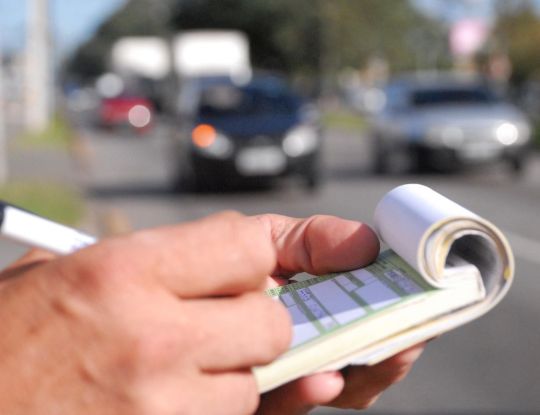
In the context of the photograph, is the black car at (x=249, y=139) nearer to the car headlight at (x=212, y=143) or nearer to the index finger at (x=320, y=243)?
the car headlight at (x=212, y=143)

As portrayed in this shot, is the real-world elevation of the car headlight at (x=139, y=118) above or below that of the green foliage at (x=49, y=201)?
below

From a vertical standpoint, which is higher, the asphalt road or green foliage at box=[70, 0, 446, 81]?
the asphalt road

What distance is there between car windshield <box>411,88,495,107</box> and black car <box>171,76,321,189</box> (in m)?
3.16

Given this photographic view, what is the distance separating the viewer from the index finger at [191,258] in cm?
106

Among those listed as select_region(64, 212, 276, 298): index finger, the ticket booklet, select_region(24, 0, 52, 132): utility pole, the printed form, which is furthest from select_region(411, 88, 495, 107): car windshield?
select_region(64, 212, 276, 298): index finger

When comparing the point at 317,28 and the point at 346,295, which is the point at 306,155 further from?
the point at 317,28

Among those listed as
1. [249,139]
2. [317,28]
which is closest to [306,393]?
[249,139]

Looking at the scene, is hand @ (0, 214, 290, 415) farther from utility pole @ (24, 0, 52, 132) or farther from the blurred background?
utility pole @ (24, 0, 52, 132)

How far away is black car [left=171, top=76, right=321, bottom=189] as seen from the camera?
47.3 ft

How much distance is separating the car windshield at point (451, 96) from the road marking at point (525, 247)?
720 cm

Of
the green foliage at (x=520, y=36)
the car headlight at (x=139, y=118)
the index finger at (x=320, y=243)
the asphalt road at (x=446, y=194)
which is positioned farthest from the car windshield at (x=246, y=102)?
the green foliage at (x=520, y=36)

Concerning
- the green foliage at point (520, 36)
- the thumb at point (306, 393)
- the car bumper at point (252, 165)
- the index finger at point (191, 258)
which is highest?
the index finger at point (191, 258)

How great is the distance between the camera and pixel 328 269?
150cm

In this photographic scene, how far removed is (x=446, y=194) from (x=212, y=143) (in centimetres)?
560
